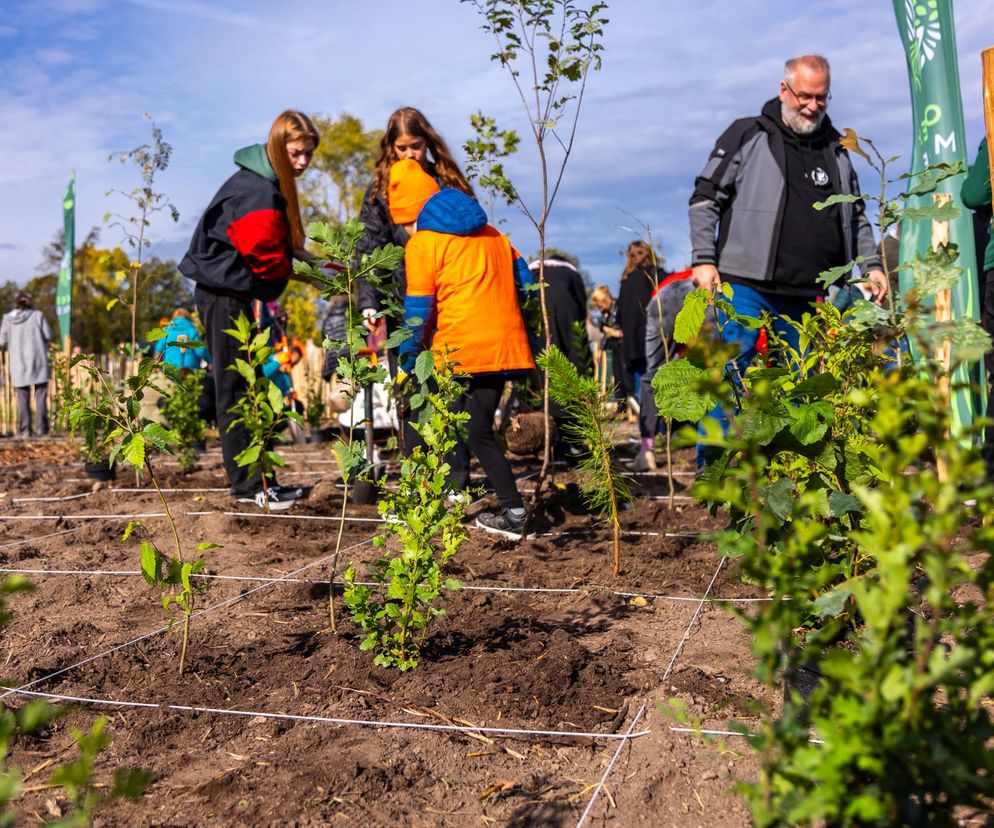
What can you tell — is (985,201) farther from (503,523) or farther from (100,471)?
(100,471)

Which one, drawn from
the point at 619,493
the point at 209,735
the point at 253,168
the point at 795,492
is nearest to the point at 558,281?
the point at 253,168

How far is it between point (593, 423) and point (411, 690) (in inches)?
58.4

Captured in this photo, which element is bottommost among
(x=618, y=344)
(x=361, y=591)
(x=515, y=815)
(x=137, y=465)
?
(x=515, y=815)

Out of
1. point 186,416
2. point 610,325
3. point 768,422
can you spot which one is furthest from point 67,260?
point 768,422

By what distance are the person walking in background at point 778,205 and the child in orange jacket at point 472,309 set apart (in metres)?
0.91

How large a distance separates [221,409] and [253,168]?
125 cm

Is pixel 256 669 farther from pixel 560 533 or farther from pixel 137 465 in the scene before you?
pixel 560 533

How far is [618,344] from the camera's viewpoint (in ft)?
28.7

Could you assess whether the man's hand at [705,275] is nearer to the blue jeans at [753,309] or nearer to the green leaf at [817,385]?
the blue jeans at [753,309]

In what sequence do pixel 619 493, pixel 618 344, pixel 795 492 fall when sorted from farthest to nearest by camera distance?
pixel 618 344 → pixel 619 493 → pixel 795 492

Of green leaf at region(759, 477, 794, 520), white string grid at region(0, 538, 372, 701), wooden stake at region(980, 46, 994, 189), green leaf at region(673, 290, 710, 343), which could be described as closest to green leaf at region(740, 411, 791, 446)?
green leaf at region(759, 477, 794, 520)

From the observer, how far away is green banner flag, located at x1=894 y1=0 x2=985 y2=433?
4.61 metres

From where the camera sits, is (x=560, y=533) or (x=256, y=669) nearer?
(x=256, y=669)

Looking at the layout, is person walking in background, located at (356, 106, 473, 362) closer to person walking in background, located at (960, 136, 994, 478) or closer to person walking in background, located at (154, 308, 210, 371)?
person walking in background, located at (960, 136, 994, 478)
